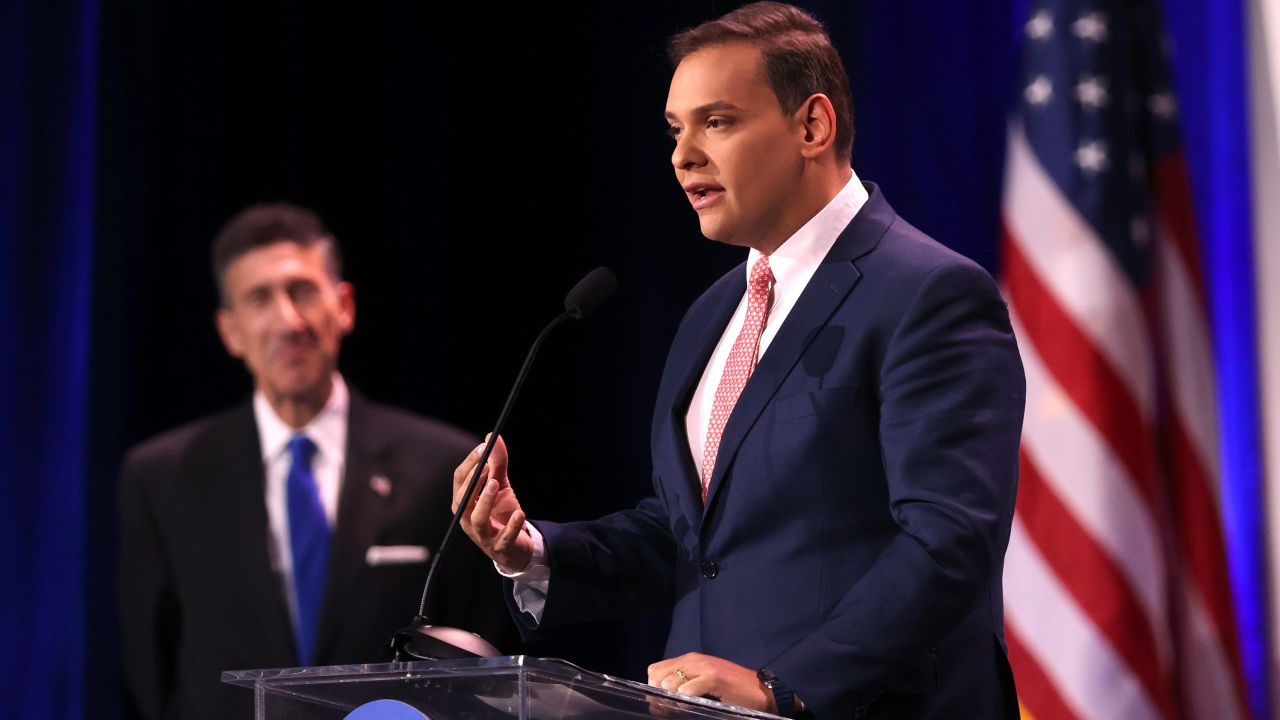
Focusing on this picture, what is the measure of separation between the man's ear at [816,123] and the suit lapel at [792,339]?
0.18 meters

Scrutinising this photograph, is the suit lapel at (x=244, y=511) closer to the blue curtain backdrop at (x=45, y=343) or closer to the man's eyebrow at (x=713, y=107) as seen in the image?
the blue curtain backdrop at (x=45, y=343)

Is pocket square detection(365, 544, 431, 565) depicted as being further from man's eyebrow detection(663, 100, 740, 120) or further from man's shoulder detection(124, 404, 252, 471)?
man's eyebrow detection(663, 100, 740, 120)

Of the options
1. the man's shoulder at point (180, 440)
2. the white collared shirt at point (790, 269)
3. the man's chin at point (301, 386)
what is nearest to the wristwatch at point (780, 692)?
the white collared shirt at point (790, 269)

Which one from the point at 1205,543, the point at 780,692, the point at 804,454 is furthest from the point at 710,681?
the point at 1205,543

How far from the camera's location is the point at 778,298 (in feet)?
6.81

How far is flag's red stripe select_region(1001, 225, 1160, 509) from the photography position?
313cm

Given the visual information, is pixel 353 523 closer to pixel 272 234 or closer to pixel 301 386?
pixel 301 386

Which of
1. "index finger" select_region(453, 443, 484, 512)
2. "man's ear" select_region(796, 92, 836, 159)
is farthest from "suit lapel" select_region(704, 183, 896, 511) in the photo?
"index finger" select_region(453, 443, 484, 512)

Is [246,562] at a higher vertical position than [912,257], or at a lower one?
lower

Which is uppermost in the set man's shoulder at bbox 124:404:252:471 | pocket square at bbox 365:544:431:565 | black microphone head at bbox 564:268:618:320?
black microphone head at bbox 564:268:618:320

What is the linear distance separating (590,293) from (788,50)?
1.57ft

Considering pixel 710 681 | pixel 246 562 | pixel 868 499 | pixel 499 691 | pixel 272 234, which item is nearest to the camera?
pixel 499 691

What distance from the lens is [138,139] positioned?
13.8ft

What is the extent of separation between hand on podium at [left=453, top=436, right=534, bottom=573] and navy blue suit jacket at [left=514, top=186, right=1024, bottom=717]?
0.11 m
